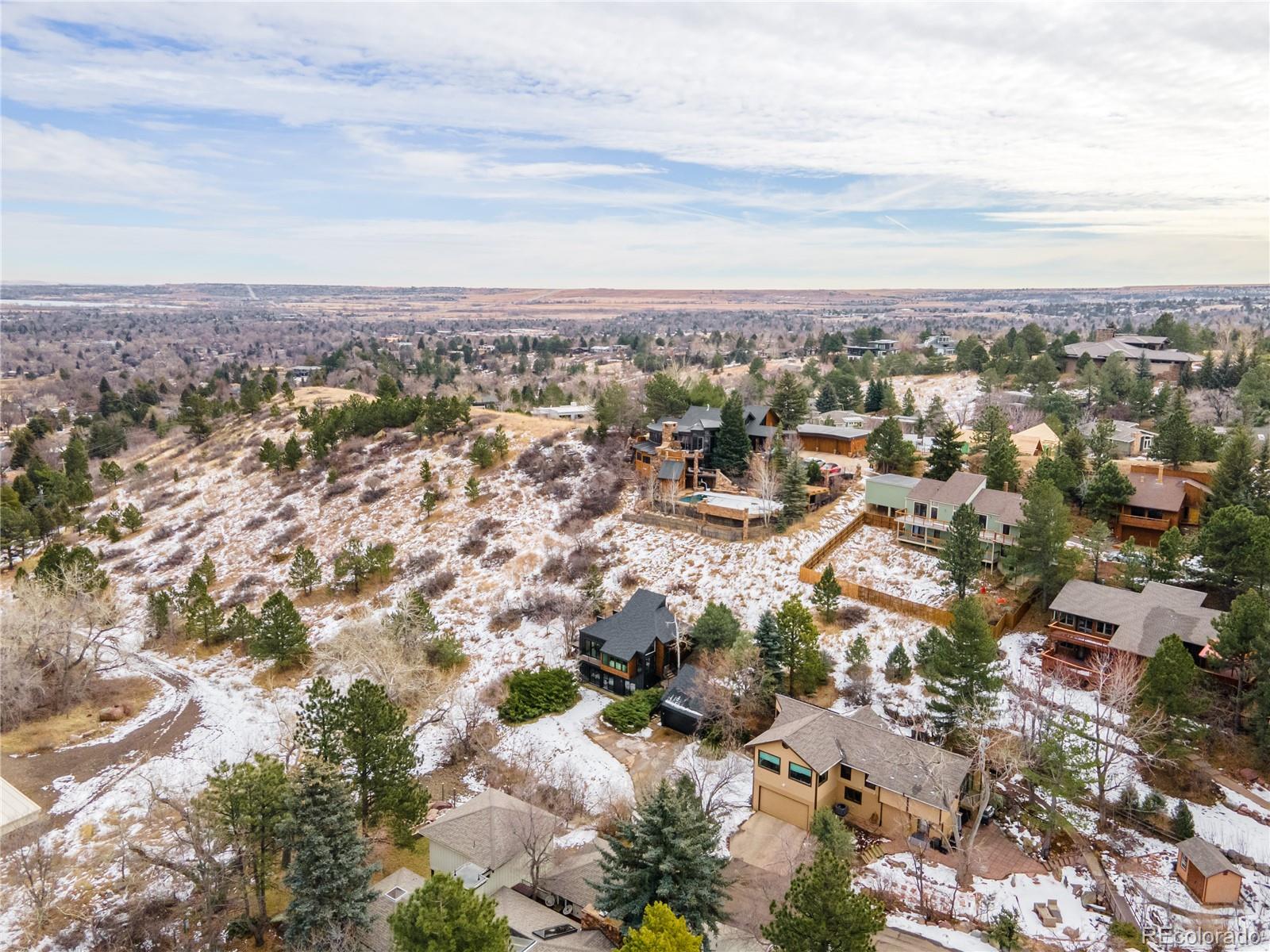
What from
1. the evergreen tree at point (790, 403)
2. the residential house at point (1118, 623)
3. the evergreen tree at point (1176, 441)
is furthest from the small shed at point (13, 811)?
the evergreen tree at point (1176, 441)

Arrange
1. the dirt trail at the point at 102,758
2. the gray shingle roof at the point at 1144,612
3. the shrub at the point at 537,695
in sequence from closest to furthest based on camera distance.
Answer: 1. the gray shingle roof at the point at 1144,612
2. the dirt trail at the point at 102,758
3. the shrub at the point at 537,695

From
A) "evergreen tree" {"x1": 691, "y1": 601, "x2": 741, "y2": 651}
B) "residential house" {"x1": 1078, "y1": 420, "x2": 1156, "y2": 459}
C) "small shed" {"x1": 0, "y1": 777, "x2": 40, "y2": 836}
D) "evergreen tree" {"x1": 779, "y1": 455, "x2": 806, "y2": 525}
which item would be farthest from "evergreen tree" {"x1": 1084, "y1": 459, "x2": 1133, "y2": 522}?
"small shed" {"x1": 0, "y1": 777, "x2": 40, "y2": 836}

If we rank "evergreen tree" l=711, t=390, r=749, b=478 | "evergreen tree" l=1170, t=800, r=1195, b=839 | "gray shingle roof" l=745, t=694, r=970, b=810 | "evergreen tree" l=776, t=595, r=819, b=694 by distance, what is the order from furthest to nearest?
"evergreen tree" l=711, t=390, r=749, b=478 < "evergreen tree" l=776, t=595, r=819, b=694 < "gray shingle roof" l=745, t=694, r=970, b=810 < "evergreen tree" l=1170, t=800, r=1195, b=839

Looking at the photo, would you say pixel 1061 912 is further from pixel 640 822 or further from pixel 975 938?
pixel 640 822

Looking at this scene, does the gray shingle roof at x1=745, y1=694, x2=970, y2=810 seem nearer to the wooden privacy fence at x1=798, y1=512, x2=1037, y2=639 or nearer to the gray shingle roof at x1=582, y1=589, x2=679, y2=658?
the gray shingle roof at x1=582, y1=589, x2=679, y2=658

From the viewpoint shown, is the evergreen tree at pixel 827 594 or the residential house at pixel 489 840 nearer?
the residential house at pixel 489 840

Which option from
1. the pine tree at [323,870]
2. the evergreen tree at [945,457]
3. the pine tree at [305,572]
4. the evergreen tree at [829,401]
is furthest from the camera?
the evergreen tree at [829,401]

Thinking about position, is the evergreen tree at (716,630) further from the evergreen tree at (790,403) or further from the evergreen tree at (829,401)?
the evergreen tree at (829,401)
